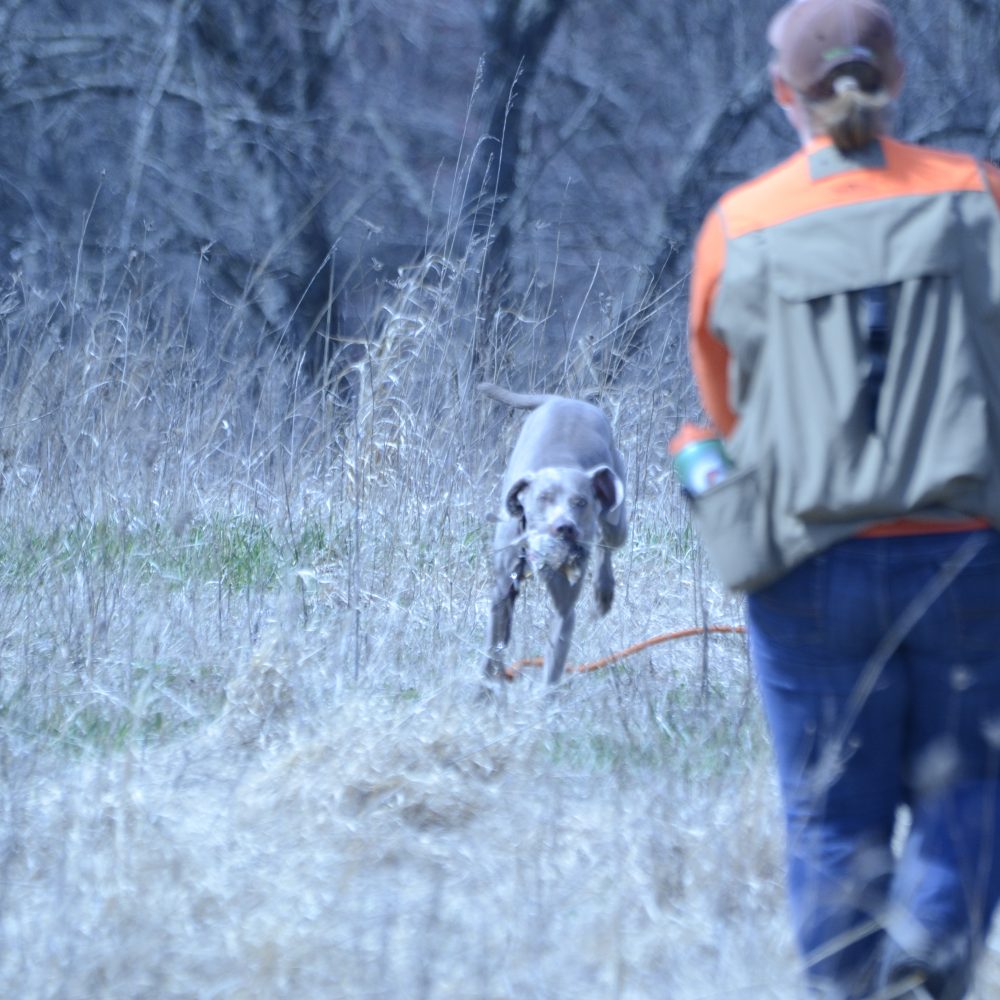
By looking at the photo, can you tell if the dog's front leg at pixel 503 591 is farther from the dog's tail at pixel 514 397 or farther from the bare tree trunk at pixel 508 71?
the bare tree trunk at pixel 508 71

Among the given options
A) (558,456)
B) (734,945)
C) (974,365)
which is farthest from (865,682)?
(558,456)


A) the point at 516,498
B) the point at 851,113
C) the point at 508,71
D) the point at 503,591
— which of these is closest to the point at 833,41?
the point at 851,113

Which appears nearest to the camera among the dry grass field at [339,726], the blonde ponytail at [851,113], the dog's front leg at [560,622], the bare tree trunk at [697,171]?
the blonde ponytail at [851,113]

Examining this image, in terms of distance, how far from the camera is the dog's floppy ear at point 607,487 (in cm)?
450

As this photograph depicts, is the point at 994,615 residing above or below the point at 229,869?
above

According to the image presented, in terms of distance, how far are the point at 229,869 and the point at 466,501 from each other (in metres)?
3.11

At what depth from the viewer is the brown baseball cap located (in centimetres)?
211

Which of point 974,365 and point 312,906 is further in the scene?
point 312,906

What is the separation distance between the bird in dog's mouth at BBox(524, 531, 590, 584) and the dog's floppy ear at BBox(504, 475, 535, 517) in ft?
0.44

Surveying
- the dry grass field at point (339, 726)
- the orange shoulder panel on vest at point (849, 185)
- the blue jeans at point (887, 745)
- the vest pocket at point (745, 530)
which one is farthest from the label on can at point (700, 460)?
the dry grass field at point (339, 726)

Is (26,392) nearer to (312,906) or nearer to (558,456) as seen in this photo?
(558,456)

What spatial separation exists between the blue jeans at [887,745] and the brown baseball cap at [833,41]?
691 millimetres

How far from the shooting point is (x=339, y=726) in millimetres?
3555

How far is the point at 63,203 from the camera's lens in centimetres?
1366
